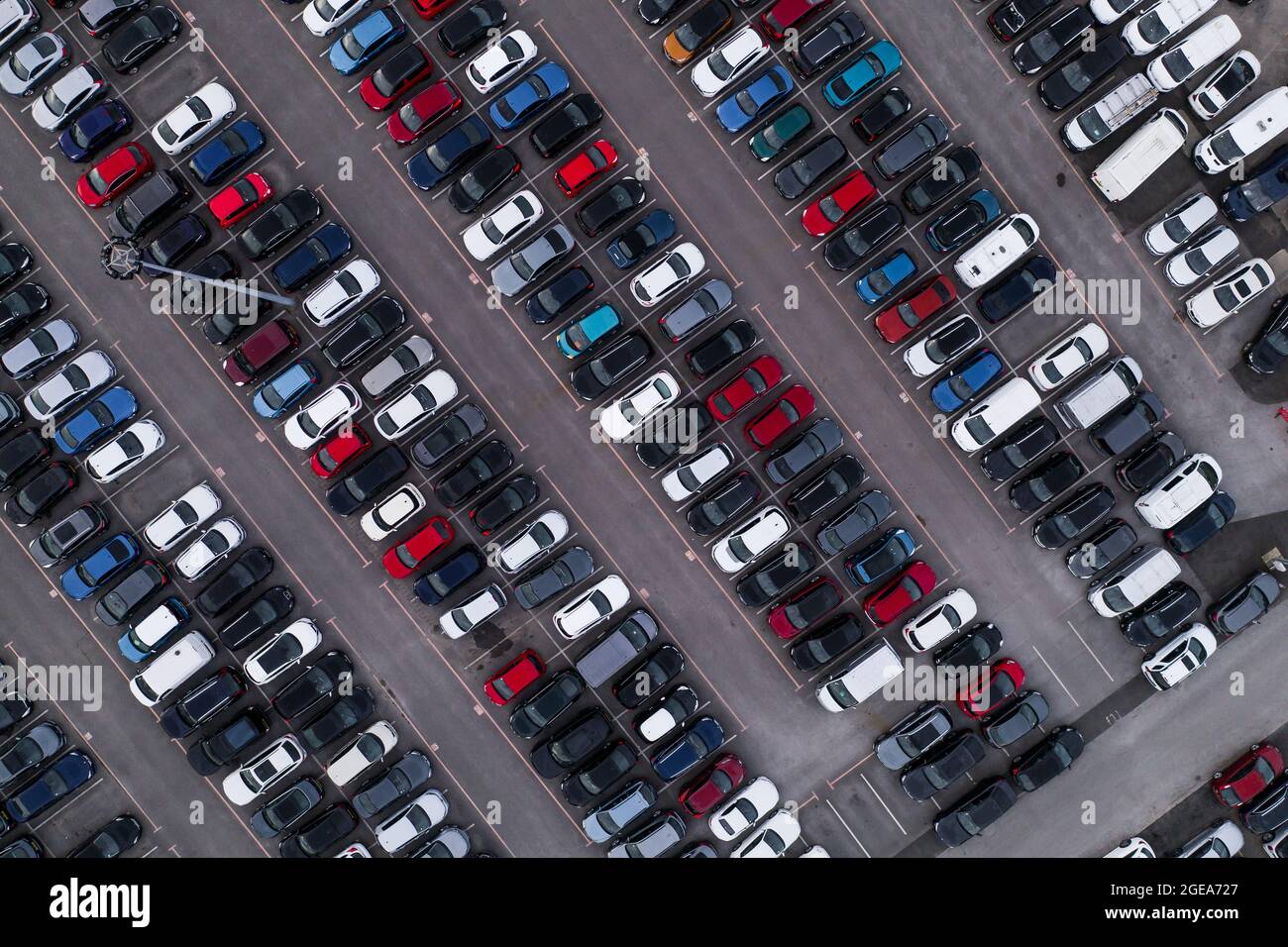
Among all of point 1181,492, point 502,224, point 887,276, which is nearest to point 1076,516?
point 1181,492

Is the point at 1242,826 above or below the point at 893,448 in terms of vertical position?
below

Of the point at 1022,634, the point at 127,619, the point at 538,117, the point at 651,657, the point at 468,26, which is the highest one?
the point at 468,26

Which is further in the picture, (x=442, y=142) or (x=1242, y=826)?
(x=1242, y=826)

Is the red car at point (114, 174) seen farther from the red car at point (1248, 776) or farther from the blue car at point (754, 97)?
the red car at point (1248, 776)

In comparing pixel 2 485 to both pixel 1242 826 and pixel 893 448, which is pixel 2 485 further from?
pixel 1242 826

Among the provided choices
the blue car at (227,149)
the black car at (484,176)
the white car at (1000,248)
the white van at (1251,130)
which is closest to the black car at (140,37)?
the blue car at (227,149)

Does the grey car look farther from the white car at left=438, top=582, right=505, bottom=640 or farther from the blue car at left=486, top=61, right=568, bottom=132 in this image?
the white car at left=438, top=582, right=505, bottom=640
